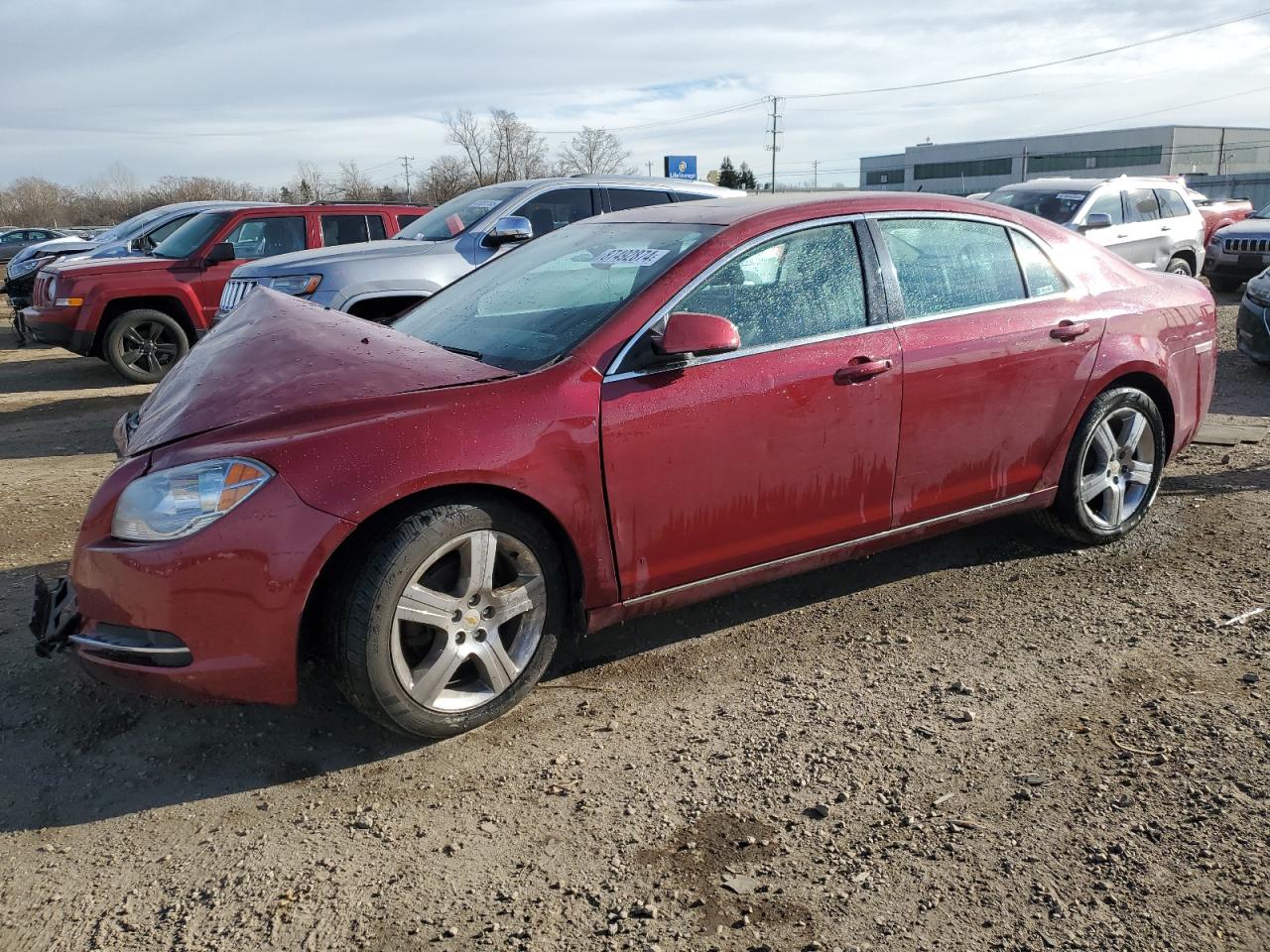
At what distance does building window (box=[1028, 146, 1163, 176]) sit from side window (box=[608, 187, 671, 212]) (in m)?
80.2

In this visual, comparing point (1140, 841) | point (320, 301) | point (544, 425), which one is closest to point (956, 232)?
point (544, 425)

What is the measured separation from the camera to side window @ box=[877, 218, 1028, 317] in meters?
4.06

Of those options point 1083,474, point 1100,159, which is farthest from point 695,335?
point 1100,159

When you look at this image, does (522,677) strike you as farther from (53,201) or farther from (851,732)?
(53,201)

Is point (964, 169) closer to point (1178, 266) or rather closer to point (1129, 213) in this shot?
point (1178, 266)

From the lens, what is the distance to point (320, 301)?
24.7ft

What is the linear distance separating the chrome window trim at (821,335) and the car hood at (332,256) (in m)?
4.77

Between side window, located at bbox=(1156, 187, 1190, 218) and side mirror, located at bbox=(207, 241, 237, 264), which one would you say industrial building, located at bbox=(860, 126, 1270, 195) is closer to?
side window, located at bbox=(1156, 187, 1190, 218)

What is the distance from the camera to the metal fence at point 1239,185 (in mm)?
50000

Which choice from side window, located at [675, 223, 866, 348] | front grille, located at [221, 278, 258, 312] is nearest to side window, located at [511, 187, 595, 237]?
front grille, located at [221, 278, 258, 312]

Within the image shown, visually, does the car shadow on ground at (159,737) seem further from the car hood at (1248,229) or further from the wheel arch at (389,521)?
the car hood at (1248,229)

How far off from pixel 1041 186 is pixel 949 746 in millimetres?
11549

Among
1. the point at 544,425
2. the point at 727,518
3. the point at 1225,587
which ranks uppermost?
the point at 544,425

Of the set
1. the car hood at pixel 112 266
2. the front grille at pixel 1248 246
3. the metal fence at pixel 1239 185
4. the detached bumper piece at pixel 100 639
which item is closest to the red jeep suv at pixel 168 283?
the car hood at pixel 112 266
